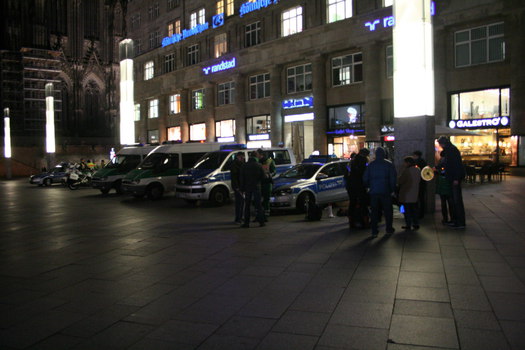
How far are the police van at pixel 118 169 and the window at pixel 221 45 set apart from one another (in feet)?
73.8

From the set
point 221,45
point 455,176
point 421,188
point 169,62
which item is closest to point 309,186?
point 421,188

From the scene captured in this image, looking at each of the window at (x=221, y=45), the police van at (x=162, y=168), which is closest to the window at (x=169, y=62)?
the window at (x=221, y=45)

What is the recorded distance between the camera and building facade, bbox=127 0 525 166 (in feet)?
88.2

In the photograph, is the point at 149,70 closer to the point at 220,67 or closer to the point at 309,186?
the point at 220,67

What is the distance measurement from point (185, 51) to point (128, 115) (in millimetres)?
24241

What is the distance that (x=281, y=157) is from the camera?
18.1 meters

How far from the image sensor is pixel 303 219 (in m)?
12.2

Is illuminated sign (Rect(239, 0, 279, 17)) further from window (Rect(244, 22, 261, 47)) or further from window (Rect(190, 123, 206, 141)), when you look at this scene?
window (Rect(190, 123, 206, 141))

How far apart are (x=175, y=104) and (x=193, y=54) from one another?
6.05 metres

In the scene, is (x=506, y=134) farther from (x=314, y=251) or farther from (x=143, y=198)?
(x=314, y=251)

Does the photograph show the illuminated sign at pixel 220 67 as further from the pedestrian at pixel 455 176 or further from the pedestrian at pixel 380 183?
the pedestrian at pixel 380 183

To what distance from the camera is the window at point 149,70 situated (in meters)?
52.8

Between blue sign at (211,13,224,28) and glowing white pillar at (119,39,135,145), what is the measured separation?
18.8 metres

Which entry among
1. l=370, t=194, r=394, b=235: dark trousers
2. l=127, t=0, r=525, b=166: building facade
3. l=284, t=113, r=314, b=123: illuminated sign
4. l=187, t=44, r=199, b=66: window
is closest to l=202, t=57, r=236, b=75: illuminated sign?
l=127, t=0, r=525, b=166: building facade
